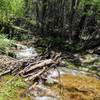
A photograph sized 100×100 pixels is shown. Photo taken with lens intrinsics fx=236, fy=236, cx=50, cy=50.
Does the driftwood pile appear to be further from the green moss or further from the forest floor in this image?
the green moss

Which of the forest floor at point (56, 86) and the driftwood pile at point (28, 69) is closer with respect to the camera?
the forest floor at point (56, 86)

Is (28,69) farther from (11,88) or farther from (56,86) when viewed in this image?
(11,88)

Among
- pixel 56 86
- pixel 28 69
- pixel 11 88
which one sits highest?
pixel 11 88

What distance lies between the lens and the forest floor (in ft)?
26.7

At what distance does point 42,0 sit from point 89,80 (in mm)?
15236

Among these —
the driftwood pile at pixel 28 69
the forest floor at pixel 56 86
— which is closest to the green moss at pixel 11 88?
the forest floor at pixel 56 86

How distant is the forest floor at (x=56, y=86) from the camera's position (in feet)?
26.7

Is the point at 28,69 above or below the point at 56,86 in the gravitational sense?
above

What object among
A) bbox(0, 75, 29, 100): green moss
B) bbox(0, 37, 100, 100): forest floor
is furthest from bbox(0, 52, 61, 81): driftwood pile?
bbox(0, 75, 29, 100): green moss

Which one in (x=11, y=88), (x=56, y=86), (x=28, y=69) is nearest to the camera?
(x=11, y=88)

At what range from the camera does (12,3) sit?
2088 cm

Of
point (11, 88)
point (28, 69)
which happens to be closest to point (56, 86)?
point (28, 69)

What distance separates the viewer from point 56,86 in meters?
9.64

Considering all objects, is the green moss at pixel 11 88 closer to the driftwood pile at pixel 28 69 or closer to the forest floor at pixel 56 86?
the forest floor at pixel 56 86
